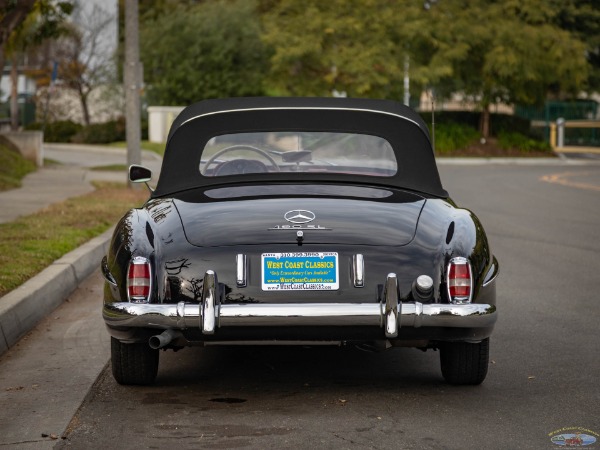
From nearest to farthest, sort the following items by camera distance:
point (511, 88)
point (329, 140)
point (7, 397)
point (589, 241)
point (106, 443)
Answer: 1. point (106, 443)
2. point (7, 397)
3. point (329, 140)
4. point (589, 241)
5. point (511, 88)

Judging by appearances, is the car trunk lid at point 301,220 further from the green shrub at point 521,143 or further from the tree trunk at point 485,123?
the tree trunk at point 485,123

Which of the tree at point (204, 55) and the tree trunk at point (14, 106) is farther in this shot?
the tree at point (204, 55)

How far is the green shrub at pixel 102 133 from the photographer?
153 feet

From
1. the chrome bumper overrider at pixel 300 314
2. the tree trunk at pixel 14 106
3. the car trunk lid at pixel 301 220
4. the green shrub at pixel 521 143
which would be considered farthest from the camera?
the green shrub at pixel 521 143

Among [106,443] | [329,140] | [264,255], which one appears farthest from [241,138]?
[106,443]

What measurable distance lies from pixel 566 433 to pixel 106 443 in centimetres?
200

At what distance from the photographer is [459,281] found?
6.00 meters

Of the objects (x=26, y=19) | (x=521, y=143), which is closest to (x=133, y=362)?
(x=26, y=19)

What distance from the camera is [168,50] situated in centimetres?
4881

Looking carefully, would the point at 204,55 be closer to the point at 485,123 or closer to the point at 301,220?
the point at 485,123

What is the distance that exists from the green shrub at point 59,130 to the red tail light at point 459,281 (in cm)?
4299

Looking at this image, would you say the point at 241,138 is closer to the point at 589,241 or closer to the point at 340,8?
the point at 589,241

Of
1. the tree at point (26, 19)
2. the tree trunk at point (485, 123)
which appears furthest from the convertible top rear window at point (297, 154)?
the tree trunk at point (485, 123)

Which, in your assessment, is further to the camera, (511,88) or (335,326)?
(511,88)
